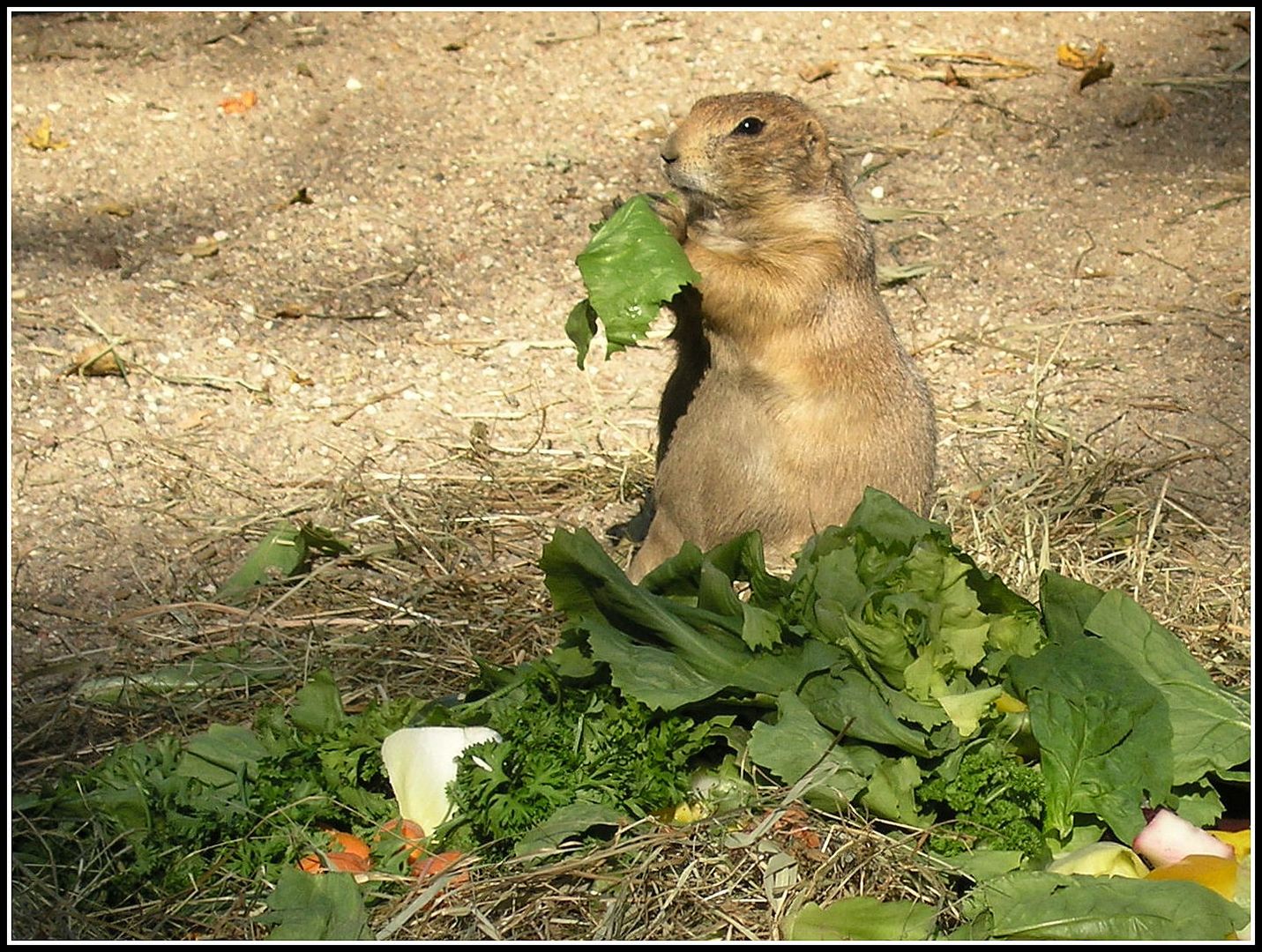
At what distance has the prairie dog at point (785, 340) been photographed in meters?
4.32

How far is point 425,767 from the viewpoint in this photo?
340 centimetres

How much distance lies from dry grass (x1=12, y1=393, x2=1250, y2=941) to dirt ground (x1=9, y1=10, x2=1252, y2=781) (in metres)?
0.03

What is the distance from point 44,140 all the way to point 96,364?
6.50ft

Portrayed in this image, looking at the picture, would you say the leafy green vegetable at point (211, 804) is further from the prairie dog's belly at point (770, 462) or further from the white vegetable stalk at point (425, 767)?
the prairie dog's belly at point (770, 462)

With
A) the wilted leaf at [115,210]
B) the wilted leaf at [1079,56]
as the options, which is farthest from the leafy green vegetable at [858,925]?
the wilted leaf at [1079,56]

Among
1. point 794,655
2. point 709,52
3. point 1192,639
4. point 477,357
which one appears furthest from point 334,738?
point 709,52

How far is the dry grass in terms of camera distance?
124 inches

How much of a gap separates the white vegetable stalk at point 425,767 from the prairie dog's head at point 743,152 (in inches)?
67.1

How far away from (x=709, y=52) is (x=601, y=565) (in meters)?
5.34

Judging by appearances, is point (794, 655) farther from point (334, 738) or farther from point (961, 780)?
point (334, 738)

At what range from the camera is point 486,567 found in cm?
499

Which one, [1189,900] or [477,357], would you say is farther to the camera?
[477,357]

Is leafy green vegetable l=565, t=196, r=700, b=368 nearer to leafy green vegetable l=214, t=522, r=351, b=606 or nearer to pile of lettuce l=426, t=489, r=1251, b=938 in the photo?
pile of lettuce l=426, t=489, r=1251, b=938

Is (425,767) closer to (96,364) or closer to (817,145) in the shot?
(817,145)
